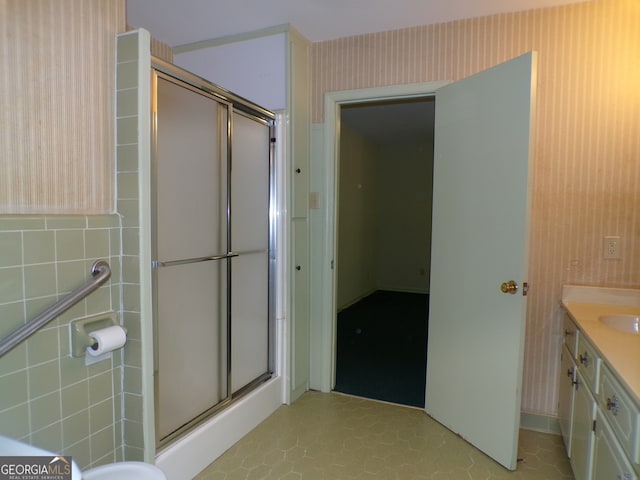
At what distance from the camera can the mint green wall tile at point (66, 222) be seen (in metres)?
1.34

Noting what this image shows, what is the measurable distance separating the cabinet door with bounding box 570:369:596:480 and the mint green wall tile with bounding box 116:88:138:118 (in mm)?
2158

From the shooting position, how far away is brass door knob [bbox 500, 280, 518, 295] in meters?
1.97

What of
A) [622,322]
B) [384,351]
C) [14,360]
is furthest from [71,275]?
[384,351]

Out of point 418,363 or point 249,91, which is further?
point 418,363

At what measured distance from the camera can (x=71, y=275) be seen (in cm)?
141

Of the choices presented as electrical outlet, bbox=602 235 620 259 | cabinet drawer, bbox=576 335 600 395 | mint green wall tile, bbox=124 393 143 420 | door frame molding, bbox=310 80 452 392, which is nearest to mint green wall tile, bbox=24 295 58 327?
mint green wall tile, bbox=124 393 143 420

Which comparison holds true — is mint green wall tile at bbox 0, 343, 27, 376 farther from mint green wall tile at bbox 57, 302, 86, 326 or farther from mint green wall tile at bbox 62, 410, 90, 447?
mint green wall tile at bbox 62, 410, 90, 447

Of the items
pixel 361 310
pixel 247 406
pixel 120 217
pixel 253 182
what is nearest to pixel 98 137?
pixel 120 217

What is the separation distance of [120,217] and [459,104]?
6.16 feet

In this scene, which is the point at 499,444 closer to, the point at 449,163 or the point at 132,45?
the point at 449,163

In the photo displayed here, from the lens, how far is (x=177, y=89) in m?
1.80

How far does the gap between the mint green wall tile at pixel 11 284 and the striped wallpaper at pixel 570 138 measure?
2.37 m

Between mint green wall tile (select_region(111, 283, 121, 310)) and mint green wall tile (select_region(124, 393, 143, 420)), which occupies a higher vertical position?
mint green wall tile (select_region(111, 283, 121, 310))

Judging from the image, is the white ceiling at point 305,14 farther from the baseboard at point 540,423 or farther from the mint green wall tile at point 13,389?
the baseboard at point 540,423
